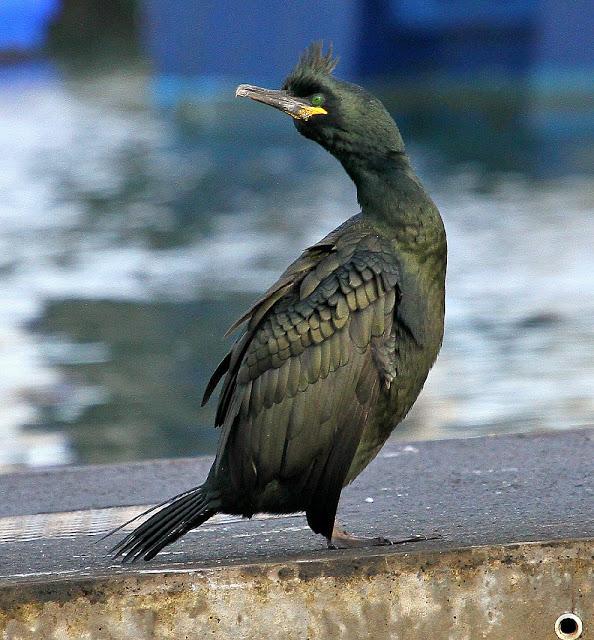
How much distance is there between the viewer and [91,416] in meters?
7.54

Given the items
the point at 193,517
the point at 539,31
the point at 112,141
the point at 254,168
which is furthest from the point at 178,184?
the point at 193,517

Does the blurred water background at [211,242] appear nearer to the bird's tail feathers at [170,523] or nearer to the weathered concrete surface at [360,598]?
the bird's tail feathers at [170,523]

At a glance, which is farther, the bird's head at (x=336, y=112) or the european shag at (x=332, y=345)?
the bird's head at (x=336, y=112)

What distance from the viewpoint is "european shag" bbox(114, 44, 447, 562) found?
3615 millimetres

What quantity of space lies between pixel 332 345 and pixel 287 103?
69cm

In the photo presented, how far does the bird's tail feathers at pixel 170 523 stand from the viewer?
3.69 meters

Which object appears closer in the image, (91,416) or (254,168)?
(91,416)

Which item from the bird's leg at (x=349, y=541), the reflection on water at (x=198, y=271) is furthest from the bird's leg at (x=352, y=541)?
the reflection on water at (x=198, y=271)

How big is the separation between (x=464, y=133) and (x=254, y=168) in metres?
3.35

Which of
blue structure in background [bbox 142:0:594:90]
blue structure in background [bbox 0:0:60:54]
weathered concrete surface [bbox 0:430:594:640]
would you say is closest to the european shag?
weathered concrete surface [bbox 0:430:594:640]

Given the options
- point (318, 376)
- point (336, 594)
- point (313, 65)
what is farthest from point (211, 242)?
point (336, 594)

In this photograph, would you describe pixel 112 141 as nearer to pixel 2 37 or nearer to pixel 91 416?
pixel 2 37

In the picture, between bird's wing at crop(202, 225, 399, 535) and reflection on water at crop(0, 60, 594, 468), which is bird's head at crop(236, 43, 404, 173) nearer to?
bird's wing at crop(202, 225, 399, 535)

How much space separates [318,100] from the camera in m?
3.75
